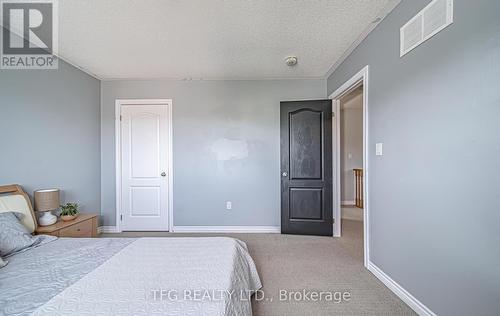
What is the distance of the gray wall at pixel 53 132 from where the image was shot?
2.15 m

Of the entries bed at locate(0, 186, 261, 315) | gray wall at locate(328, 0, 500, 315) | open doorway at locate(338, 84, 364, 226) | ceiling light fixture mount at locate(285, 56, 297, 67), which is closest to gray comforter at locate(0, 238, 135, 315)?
bed at locate(0, 186, 261, 315)

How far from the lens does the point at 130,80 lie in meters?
3.46

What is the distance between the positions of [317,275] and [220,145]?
2.24m

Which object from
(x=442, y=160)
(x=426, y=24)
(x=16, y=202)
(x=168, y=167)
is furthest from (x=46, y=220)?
(x=426, y=24)

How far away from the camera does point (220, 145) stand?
3.46m

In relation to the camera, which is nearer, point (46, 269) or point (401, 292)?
point (46, 269)

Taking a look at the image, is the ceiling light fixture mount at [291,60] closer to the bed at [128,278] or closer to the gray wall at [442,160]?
the gray wall at [442,160]

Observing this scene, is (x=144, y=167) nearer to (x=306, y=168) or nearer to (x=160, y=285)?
(x=306, y=168)

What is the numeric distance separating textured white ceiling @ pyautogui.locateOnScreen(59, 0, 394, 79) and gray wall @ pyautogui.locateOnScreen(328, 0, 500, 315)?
528 mm

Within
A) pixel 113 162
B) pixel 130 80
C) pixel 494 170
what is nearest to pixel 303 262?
pixel 494 170

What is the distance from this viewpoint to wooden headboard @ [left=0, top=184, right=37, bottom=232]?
190 cm

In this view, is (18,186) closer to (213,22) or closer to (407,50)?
(213,22)

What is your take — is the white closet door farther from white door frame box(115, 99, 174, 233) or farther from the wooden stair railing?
the wooden stair railing

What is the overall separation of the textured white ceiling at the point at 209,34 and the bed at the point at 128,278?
6.44 ft
